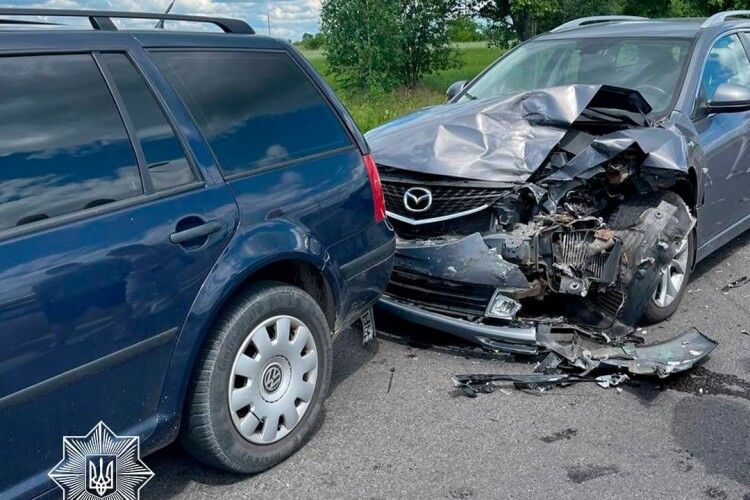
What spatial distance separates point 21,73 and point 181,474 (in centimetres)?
171

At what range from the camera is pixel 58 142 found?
249 centimetres

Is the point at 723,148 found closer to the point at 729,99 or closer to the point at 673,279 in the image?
the point at 729,99

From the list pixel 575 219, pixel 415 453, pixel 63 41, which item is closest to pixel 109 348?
pixel 63 41

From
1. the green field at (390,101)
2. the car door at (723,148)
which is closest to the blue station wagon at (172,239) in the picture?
the car door at (723,148)

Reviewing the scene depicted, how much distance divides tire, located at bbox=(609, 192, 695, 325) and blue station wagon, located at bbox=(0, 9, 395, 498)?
5.19 ft

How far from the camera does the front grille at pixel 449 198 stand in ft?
14.2

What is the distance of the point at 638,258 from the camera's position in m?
4.22

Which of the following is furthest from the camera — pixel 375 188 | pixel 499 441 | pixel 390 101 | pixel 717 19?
pixel 390 101

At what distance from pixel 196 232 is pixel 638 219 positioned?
2696 mm

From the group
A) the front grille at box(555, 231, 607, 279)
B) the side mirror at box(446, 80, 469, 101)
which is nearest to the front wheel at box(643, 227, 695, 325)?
the front grille at box(555, 231, 607, 279)

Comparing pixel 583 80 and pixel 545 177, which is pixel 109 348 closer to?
pixel 545 177

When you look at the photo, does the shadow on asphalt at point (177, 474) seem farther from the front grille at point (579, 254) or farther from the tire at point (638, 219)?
the tire at point (638, 219)

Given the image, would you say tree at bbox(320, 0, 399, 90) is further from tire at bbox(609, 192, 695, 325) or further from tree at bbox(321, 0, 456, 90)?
tire at bbox(609, 192, 695, 325)

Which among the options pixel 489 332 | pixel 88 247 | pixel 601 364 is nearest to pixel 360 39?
pixel 489 332
